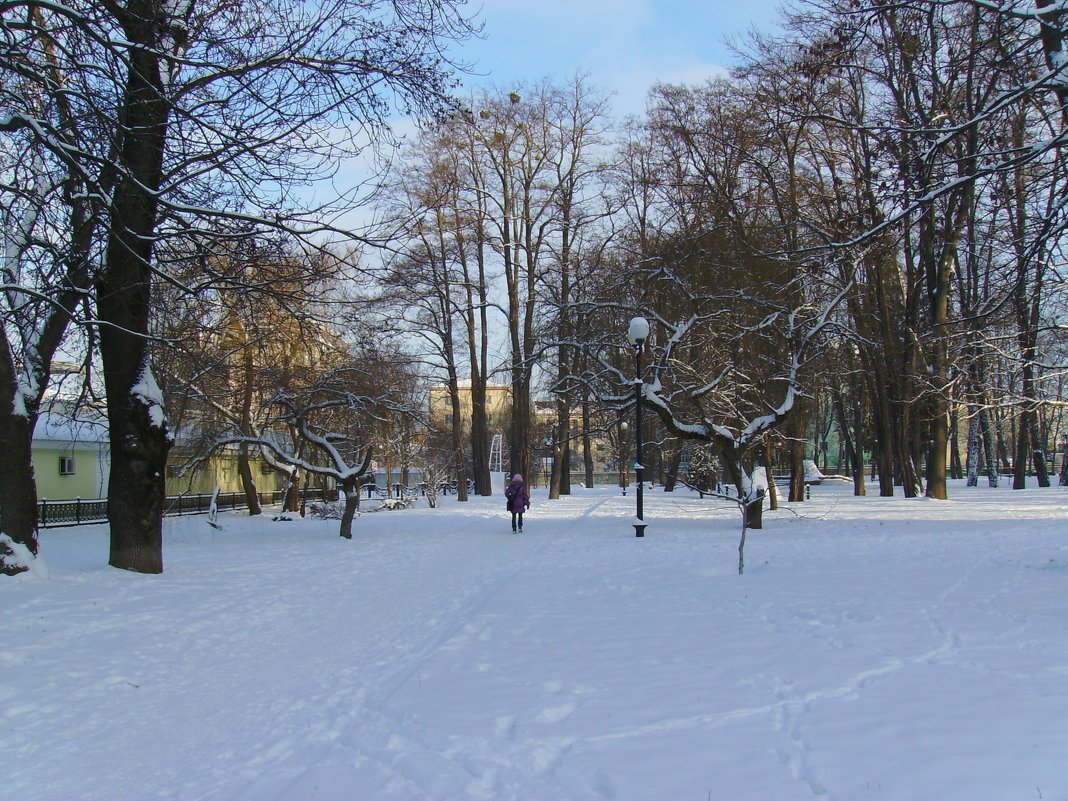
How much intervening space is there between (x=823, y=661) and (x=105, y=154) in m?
7.94

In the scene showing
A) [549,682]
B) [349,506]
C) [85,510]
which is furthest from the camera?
[85,510]

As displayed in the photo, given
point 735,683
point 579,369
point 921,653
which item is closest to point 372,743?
point 735,683

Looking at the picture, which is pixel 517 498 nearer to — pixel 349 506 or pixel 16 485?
pixel 349 506

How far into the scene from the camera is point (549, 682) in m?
5.75

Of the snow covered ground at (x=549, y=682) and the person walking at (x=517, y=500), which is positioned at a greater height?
the person walking at (x=517, y=500)

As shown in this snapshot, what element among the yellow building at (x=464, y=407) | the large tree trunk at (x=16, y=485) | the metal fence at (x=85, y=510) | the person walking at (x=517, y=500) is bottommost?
the metal fence at (x=85, y=510)

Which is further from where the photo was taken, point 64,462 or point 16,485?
point 64,462

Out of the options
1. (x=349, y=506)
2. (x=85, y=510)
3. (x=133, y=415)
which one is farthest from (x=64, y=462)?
(x=133, y=415)

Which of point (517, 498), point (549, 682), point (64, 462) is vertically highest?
point (64, 462)

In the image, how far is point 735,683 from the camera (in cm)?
543

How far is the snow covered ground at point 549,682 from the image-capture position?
13.0 ft

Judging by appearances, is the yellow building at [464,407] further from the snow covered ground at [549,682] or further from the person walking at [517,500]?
the snow covered ground at [549,682]

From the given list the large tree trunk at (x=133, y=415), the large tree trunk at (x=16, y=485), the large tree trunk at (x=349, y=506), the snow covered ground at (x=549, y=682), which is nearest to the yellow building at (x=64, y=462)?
the large tree trunk at (x=349, y=506)

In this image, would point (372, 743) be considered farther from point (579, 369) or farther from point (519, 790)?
point (579, 369)
